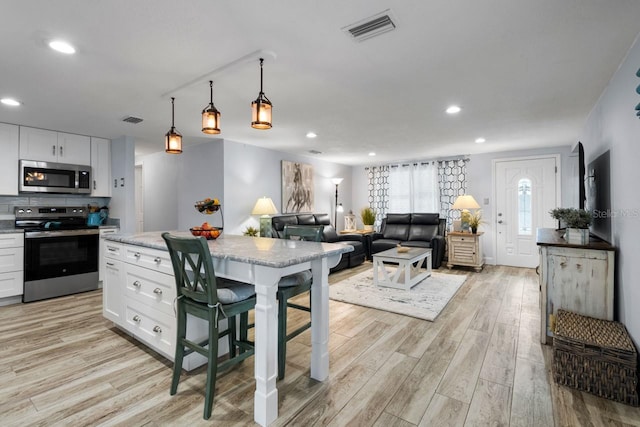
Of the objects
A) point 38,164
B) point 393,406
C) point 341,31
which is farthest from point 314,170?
point 393,406

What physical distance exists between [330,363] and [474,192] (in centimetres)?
529

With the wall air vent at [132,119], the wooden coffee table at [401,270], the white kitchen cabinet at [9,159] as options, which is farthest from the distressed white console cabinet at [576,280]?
the white kitchen cabinet at [9,159]

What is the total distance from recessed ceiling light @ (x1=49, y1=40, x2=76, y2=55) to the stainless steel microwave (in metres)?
2.80

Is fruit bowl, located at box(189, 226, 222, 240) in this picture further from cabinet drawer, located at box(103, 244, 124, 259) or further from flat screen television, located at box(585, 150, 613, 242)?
flat screen television, located at box(585, 150, 613, 242)

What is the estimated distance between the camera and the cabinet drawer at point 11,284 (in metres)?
3.79

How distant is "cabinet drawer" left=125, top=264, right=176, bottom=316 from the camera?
2.22m

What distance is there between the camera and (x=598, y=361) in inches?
76.4

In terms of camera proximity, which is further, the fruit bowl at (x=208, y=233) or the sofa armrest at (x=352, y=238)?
the sofa armrest at (x=352, y=238)

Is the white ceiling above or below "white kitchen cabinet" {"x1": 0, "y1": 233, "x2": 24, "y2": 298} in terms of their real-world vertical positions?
above

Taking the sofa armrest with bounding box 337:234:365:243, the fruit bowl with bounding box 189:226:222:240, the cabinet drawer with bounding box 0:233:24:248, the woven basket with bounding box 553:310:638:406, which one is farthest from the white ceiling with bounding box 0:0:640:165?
the sofa armrest with bounding box 337:234:365:243

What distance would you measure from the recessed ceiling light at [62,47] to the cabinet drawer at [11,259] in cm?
306

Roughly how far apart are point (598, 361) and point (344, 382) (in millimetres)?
1574

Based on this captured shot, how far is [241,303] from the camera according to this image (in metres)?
1.91

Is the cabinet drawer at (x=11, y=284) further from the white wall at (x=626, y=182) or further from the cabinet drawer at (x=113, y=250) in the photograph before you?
the white wall at (x=626, y=182)
